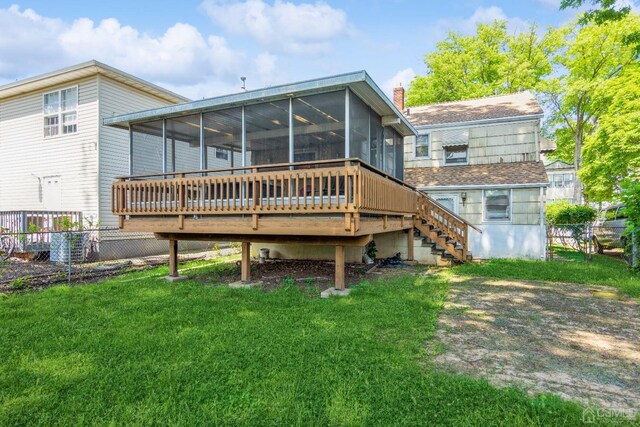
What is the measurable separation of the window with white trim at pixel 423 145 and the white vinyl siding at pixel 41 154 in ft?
38.6

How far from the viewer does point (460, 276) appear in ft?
26.9

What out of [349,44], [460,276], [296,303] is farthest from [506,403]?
Result: [349,44]

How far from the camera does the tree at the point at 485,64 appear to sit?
2233cm

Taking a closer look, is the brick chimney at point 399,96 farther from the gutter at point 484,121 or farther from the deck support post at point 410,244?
the deck support post at point 410,244

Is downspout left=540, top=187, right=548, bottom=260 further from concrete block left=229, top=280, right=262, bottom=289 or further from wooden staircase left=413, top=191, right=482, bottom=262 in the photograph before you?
concrete block left=229, top=280, right=262, bottom=289

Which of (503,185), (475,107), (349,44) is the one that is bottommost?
(503,185)

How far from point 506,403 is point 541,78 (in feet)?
85.7

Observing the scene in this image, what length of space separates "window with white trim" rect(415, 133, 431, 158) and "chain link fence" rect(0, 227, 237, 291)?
8.77 m

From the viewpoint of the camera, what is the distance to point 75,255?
35.7ft

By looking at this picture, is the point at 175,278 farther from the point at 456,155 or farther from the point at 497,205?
the point at 456,155

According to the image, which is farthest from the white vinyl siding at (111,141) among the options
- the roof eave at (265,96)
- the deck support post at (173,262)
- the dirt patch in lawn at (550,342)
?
the dirt patch in lawn at (550,342)

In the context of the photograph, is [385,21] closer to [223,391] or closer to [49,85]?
[49,85]

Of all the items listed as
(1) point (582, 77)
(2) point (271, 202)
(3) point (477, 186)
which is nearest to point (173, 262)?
(2) point (271, 202)

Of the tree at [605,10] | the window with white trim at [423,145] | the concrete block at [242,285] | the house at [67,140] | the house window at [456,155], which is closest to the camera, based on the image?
the concrete block at [242,285]
